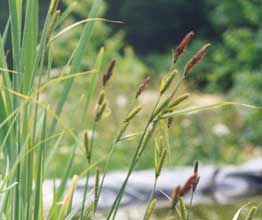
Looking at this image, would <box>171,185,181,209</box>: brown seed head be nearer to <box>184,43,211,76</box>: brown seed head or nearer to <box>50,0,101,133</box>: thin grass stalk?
<box>184,43,211,76</box>: brown seed head

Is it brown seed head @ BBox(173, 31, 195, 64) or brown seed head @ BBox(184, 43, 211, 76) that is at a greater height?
brown seed head @ BBox(173, 31, 195, 64)

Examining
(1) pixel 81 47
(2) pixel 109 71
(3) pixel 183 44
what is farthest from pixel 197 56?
(1) pixel 81 47

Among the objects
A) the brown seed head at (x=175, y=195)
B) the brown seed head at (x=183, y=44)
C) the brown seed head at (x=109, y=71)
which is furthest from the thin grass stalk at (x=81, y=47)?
the brown seed head at (x=175, y=195)

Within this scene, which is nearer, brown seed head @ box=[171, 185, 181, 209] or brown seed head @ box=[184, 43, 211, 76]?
brown seed head @ box=[171, 185, 181, 209]

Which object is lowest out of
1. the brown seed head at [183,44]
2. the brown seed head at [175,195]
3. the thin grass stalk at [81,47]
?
the brown seed head at [175,195]

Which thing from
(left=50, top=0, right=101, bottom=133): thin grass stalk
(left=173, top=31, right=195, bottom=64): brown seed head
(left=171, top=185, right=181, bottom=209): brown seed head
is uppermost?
(left=173, top=31, right=195, bottom=64): brown seed head

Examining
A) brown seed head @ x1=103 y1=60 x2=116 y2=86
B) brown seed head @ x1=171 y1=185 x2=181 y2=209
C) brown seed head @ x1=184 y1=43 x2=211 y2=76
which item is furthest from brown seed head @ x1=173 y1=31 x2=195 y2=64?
brown seed head @ x1=171 y1=185 x2=181 y2=209

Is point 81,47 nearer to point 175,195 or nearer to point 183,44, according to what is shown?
point 183,44

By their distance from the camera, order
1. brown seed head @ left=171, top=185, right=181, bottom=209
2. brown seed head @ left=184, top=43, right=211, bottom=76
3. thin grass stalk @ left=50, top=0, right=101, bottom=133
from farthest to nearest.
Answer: thin grass stalk @ left=50, top=0, right=101, bottom=133, brown seed head @ left=184, top=43, right=211, bottom=76, brown seed head @ left=171, top=185, right=181, bottom=209

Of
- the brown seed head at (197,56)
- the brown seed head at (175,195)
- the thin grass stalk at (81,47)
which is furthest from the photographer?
the thin grass stalk at (81,47)

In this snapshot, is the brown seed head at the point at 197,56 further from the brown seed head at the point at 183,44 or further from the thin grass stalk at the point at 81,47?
the thin grass stalk at the point at 81,47

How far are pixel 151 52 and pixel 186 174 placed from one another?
51.2 feet

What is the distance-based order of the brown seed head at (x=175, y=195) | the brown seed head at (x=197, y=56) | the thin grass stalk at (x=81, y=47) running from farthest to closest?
the thin grass stalk at (x=81, y=47) → the brown seed head at (x=197, y=56) → the brown seed head at (x=175, y=195)

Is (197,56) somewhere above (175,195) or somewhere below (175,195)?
above
